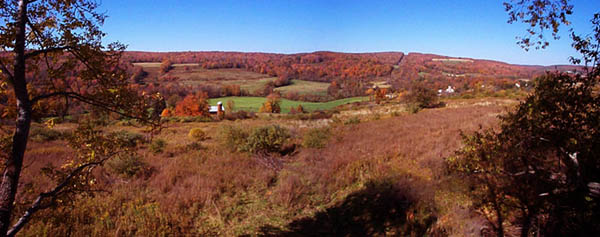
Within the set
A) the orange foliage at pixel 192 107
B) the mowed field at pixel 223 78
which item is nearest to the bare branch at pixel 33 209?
the orange foliage at pixel 192 107

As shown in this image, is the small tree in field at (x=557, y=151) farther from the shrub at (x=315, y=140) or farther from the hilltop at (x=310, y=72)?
the hilltop at (x=310, y=72)

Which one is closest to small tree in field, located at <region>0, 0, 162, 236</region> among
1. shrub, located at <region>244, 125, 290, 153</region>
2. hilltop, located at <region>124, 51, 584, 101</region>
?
shrub, located at <region>244, 125, 290, 153</region>

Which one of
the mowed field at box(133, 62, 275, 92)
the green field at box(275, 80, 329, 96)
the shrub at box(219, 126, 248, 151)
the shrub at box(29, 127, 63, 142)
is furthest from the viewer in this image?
the mowed field at box(133, 62, 275, 92)

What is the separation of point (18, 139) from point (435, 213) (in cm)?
595

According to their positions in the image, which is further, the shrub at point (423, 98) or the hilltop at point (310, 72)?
the hilltop at point (310, 72)

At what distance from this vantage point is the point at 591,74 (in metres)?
3.44

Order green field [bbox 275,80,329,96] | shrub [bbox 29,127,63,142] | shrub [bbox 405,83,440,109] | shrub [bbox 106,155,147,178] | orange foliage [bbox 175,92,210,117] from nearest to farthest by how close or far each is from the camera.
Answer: shrub [bbox 106,155,147,178] < shrub [bbox 29,127,63,142] < shrub [bbox 405,83,440,109] < orange foliage [bbox 175,92,210,117] < green field [bbox 275,80,329,96]

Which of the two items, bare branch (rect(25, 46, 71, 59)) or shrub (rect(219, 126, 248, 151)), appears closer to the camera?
bare branch (rect(25, 46, 71, 59))

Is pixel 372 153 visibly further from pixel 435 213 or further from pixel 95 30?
pixel 95 30

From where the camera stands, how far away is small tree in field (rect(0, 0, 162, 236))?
105 inches

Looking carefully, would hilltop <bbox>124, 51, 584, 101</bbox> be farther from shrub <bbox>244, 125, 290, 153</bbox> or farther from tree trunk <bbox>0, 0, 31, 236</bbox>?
tree trunk <bbox>0, 0, 31, 236</bbox>

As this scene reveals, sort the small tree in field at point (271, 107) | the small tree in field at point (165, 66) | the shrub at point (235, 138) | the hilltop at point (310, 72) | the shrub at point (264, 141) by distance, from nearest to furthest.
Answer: the shrub at point (264, 141) → the shrub at point (235, 138) → the small tree in field at point (271, 107) → the hilltop at point (310, 72) → the small tree in field at point (165, 66)

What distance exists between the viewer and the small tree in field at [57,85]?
2668mm

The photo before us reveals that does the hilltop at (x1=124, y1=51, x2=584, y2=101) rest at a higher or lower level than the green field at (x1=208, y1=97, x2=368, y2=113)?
higher
